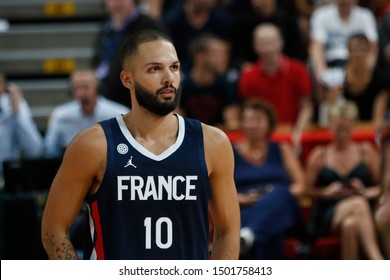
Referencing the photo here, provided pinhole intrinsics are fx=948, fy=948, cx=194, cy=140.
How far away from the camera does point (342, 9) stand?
8773 millimetres

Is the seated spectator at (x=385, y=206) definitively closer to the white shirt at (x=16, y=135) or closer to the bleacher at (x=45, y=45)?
the white shirt at (x=16, y=135)

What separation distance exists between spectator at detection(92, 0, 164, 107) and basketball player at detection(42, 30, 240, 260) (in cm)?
431

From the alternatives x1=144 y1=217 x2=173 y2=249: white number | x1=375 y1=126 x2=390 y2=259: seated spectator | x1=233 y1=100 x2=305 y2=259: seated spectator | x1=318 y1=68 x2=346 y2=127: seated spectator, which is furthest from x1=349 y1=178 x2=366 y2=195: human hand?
x1=144 y1=217 x2=173 y2=249: white number

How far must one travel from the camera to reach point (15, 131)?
24.6 feet

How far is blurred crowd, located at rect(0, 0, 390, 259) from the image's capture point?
6.54 m

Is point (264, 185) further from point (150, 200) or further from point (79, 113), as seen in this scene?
point (150, 200)

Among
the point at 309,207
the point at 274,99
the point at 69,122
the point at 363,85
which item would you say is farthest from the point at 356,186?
the point at 69,122

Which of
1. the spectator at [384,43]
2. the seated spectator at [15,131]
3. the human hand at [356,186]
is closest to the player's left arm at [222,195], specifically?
the human hand at [356,186]

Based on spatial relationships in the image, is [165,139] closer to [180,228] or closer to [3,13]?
[180,228]

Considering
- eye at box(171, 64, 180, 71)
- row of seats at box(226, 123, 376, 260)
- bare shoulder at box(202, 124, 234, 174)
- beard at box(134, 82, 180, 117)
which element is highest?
eye at box(171, 64, 180, 71)

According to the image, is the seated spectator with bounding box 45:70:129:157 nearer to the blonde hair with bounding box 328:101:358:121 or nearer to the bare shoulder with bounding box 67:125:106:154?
the blonde hair with bounding box 328:101:358:121

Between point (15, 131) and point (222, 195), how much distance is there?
4342 millimetres
